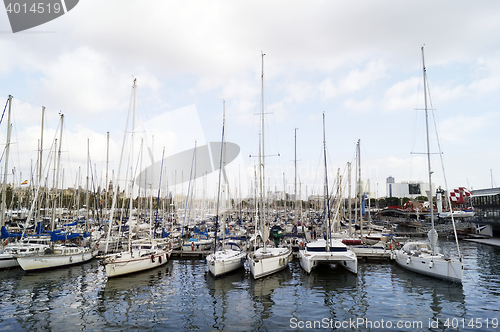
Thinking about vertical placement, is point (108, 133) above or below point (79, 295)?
above

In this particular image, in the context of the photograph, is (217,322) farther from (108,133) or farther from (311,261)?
(108,133)

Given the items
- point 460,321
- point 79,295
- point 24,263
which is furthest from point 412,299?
point 24,263

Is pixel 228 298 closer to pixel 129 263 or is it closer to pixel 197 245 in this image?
pixel 129 263

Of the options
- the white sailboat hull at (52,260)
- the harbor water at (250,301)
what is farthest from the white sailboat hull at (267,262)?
the white sailboat hull at (52,260)

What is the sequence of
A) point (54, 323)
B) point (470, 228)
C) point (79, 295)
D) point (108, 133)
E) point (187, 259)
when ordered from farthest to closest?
point (470, 228), point (108, 133), point (187, 259), point (79, 295), point (54, 323)

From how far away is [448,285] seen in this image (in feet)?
76.1

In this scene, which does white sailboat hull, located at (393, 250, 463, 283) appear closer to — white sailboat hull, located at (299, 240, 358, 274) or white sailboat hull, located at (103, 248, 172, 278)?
white sailboat hull, located at (299, 240, 358, 274)

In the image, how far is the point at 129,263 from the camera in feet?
90.3

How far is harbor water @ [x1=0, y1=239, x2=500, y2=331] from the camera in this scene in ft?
53.8

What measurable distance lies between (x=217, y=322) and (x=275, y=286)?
8.33 meters

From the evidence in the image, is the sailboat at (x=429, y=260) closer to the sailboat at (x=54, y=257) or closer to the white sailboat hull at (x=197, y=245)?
the white sailboat hull at (x=197, y=245)

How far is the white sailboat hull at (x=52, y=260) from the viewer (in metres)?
28.4

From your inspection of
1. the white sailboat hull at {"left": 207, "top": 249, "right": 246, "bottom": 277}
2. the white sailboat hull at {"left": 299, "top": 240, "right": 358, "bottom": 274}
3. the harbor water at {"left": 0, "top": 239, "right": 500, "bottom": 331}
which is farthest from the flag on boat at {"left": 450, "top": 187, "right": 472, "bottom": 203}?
the white sailboat hull at {"left": 207, "top": 249, "right": 246, "bottom": 277}

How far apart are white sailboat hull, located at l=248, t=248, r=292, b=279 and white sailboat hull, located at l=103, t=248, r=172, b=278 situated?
10846 millimetres
